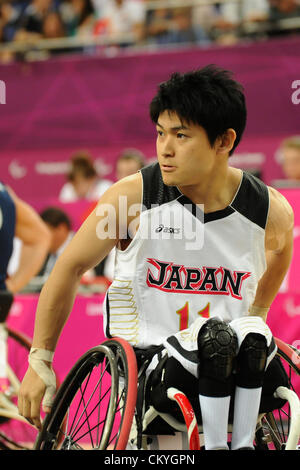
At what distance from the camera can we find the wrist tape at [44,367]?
2.74 m

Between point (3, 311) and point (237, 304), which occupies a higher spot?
point (237, 304)

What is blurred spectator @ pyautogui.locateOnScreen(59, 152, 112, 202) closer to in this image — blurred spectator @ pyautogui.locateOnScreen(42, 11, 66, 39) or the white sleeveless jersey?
blurred spectator @ pyautogui.locateOnScreen(42, 11, 66, 39)

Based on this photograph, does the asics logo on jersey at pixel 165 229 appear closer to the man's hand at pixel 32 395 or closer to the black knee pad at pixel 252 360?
the black knee pad at pixel 252 360

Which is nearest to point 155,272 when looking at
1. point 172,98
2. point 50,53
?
point 172,98

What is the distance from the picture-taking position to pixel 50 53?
10430 mm

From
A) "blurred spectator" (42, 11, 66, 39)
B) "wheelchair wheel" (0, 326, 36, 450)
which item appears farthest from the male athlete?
"blurred spectator" (42, 11, 66, 39)

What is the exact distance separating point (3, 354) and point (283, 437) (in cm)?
194

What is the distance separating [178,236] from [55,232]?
3853mm

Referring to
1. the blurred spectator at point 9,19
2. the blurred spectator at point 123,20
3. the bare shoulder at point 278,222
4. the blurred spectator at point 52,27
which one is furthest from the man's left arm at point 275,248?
the blurred spectator at point 9,19

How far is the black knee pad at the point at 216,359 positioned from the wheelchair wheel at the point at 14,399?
1755 mm

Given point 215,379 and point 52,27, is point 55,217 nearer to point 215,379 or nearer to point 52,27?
point 215,379

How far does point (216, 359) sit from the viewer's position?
7.65 feet

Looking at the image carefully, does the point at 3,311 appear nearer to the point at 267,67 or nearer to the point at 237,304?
the point at 237,304

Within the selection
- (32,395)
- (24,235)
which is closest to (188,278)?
(32,395)
